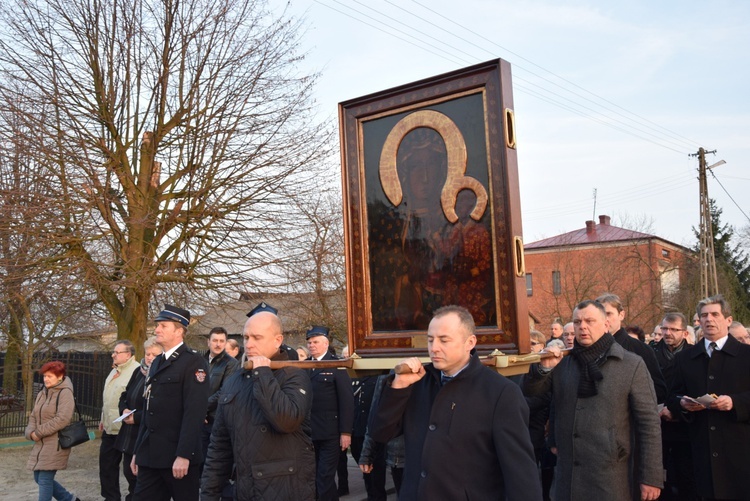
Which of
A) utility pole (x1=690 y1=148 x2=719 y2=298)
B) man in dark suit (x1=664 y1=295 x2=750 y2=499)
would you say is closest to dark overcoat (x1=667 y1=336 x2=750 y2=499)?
man in dark suit (x1=664 y1=295 x2=750 y2=499)

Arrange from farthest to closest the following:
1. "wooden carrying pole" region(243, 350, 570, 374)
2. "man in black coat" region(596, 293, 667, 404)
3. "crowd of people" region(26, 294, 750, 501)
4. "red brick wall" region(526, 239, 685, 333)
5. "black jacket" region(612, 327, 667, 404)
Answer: "red brick wall" region(526, 239, 685, 333) < "black jacket" region(612, 327, 667, 404) < "man in black coat" region(596, 293, 667, 404) < "wooden carrying pole" region(243, 350, 570, 374) < "crowd of people" region(26, 294, 750, 501)

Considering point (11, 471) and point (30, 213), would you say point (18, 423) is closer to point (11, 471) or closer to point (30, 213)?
point (11, 471)

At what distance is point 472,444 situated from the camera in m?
3.13

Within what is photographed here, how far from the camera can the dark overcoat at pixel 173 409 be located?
579 cm

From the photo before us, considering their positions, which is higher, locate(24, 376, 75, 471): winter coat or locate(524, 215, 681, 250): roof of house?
locate(524, 215, 681, 250): roof of house

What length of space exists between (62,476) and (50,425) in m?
3.33

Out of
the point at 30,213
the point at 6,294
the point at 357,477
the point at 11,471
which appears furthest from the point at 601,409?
the point at 6,294

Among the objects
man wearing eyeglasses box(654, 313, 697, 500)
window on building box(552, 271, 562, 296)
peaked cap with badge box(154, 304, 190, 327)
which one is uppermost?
window on building box(552, 271, 562, 296)

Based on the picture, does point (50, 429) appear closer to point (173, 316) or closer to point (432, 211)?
point (173, 316)

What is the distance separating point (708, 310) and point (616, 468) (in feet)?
5.89

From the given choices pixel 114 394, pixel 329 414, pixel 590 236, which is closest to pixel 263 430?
pixel 329 414

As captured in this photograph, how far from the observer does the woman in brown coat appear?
7.80 meters

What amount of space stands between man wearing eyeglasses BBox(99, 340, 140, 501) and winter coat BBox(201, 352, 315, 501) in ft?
13.6

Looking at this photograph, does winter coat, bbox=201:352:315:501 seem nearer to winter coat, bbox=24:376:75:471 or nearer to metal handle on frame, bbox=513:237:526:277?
metal handle on frame, bbox=513:237:526:277
